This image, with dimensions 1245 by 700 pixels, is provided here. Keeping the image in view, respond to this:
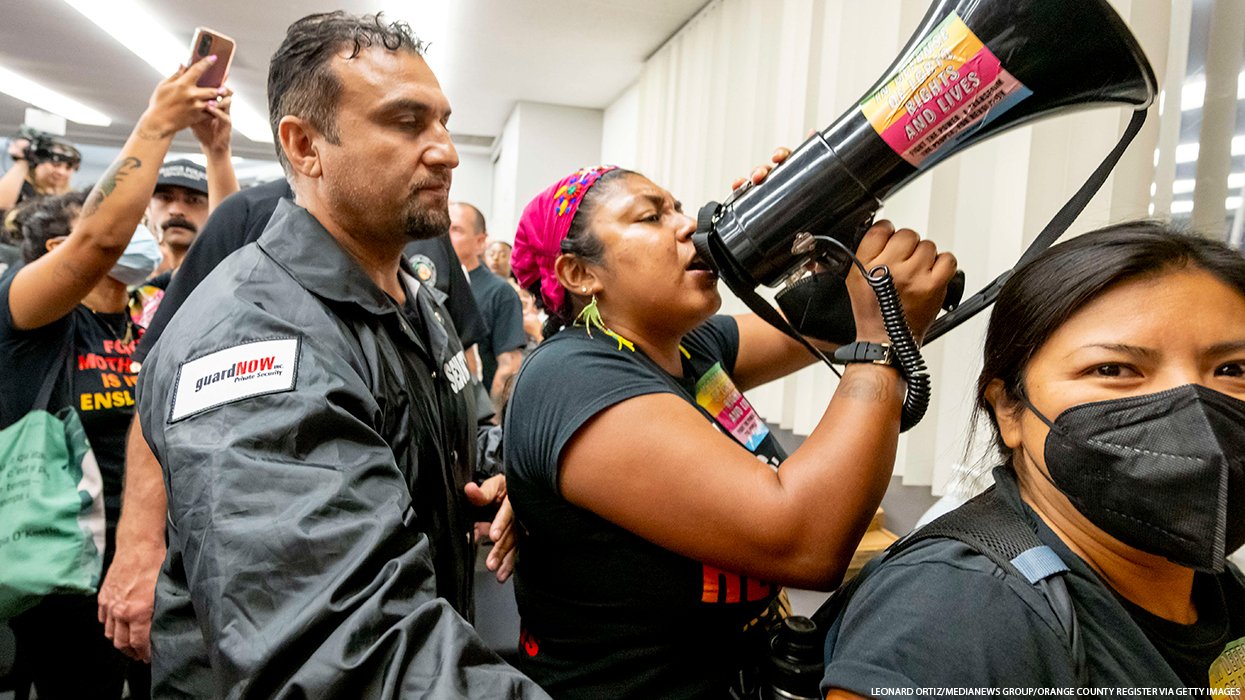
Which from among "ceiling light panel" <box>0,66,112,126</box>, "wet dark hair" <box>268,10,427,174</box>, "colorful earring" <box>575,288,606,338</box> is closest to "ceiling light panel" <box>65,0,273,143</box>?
"ceiling light panel" <box>0,66,112,126</box>

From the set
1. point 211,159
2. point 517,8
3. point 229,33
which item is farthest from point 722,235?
point 229,33

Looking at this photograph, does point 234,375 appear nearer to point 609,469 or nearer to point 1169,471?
point 609,469

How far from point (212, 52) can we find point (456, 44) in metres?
3.32

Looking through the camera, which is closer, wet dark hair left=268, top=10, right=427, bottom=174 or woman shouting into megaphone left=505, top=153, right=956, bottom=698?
woman shouting into megaphone left=505, top=153, right=956, bottom=698

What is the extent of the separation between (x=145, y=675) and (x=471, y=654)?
1.78 meters

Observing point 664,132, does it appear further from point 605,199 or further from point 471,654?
point 471,654

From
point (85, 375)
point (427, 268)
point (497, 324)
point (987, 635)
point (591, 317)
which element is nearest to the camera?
point (987, 635)

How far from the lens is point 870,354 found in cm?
93

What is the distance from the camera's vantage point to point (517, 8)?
3.94 m

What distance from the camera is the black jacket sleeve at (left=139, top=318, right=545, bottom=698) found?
0.72 m

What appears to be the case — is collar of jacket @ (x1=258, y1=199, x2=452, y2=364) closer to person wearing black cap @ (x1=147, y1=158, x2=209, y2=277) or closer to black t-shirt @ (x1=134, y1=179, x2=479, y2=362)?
black t-shirt @ (x1=134, y1=179, x2=479, y2=362)

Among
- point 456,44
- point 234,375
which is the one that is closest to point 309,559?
point 234,375

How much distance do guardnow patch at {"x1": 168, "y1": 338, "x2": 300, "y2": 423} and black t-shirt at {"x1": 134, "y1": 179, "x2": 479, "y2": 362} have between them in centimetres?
88

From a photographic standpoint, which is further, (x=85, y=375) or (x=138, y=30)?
(x=138, y=30)
